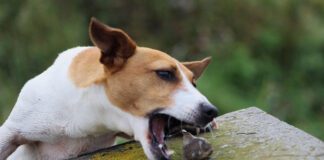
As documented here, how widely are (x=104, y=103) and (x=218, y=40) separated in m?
8.09

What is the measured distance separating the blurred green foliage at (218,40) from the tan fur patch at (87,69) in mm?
5144

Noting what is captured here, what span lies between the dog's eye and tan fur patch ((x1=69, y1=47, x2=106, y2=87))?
321mm

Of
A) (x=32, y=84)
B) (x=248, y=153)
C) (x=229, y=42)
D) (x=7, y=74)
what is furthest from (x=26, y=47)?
(x=248, y=153)

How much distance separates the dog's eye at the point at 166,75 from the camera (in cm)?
500

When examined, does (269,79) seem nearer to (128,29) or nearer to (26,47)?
(128,29)

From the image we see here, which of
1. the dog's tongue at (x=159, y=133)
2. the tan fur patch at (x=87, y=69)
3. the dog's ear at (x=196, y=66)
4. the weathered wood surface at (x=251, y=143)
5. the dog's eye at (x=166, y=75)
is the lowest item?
the weathered wood surface at (x=251, y=143)

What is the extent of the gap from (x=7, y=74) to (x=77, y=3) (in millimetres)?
1952

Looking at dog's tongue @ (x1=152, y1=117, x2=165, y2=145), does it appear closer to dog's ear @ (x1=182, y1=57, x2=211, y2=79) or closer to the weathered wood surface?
the weathered wood surface

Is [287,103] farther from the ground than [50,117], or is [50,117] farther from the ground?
[50,117]

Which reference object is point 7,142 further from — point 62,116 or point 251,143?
point 251,143

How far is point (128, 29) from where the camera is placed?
13297mm

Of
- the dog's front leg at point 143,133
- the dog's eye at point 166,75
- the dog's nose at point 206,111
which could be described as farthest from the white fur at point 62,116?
the dog's nose at point 206,111

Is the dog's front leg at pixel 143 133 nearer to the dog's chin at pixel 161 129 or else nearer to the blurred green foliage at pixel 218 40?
the dog's chin at pixel 161 129

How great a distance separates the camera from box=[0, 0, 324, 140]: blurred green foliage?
1162cm
